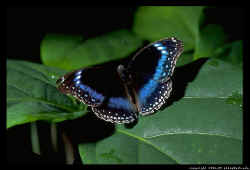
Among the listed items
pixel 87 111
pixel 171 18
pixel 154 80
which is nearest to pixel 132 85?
pixel 154 80

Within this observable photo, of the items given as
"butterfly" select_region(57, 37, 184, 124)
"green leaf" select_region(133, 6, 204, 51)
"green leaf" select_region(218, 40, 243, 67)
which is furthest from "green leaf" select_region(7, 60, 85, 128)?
"green leaf" select_region(218, 40, 243, 67)

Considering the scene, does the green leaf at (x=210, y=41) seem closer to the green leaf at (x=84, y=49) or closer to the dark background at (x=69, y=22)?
the dark background at (x=69, y=22)

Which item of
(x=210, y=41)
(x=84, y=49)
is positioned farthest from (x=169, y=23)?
(x=84, y=49)

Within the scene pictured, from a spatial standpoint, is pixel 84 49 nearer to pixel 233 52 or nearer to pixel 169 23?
pixel 169 23

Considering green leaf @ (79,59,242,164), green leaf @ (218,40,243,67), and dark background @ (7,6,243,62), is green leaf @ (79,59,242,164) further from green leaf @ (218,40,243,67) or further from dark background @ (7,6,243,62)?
dark background @ (7,6,243,62)

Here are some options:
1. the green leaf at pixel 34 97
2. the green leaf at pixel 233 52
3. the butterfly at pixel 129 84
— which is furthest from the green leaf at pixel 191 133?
the green leaf at pixel 233 52
